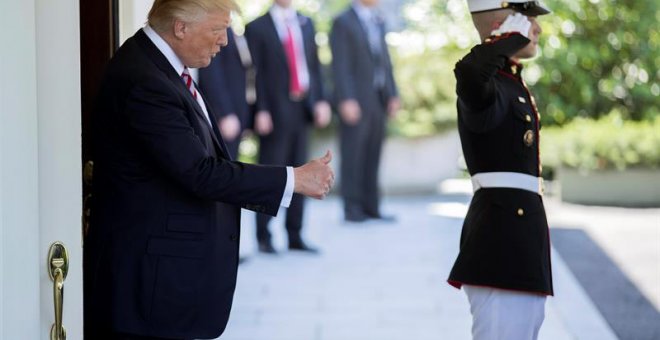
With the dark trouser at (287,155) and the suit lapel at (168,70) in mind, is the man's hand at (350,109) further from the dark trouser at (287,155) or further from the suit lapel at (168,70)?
the suit lapel at (168,70)

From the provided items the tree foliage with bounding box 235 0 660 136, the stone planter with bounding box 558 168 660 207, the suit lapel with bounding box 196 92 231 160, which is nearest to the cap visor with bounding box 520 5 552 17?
the suit lapel with bounding box 196 92 231 160

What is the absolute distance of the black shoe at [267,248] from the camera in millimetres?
9102

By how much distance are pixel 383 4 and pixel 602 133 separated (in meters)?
4.57

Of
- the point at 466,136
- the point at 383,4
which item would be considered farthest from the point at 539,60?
the point at 466,136

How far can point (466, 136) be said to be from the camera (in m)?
3.75

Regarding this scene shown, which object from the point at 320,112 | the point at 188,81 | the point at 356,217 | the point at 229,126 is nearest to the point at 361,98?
the point at 356,217

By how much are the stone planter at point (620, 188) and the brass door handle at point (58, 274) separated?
32.5 ft

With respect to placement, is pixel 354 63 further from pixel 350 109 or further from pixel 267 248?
pixel 267 248

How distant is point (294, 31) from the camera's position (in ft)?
30.0

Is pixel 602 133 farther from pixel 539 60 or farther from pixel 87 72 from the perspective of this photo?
pixel 87 72

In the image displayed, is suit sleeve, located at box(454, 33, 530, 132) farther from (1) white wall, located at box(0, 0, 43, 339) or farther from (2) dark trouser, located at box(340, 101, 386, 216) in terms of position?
(2) dark trouser, located at box(340, 101, 386, 216)

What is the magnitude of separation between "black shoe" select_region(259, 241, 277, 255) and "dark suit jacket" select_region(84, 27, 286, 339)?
5.85m

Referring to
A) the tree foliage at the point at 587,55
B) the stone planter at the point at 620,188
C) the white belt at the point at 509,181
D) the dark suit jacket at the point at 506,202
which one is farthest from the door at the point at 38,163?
the tree foliage at the point at 587,55

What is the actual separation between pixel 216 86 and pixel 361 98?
2728mm
